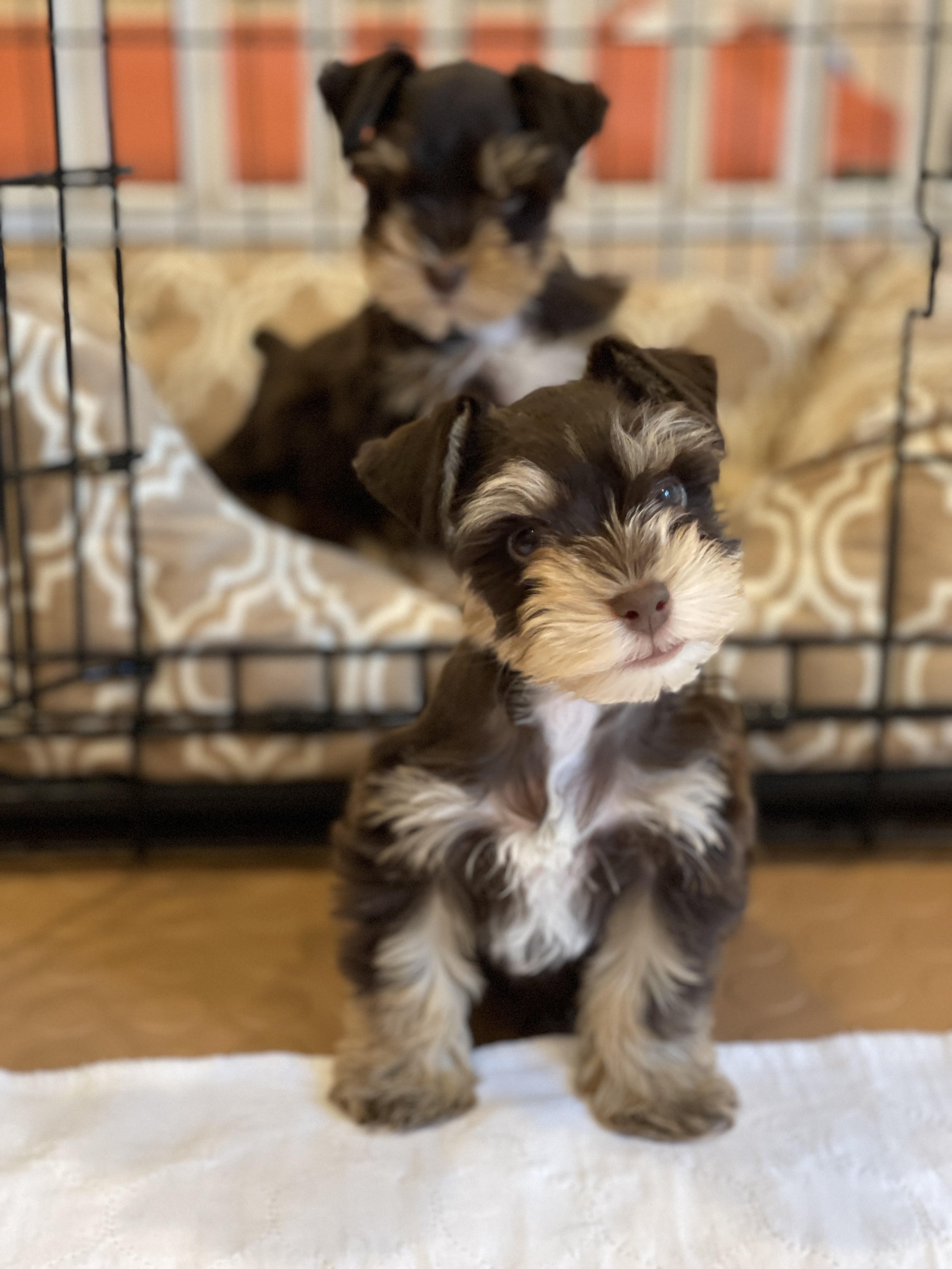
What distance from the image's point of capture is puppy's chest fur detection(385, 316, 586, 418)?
2.49 metres

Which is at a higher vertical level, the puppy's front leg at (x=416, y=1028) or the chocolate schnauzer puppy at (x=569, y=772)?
the chocolate schnauzer puppy at (x=569, y=772)

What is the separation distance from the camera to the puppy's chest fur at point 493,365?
2.49 meters

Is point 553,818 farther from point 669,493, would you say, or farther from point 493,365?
point 493,365

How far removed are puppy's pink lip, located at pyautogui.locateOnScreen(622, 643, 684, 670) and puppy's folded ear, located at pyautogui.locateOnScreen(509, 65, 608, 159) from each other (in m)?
1.34

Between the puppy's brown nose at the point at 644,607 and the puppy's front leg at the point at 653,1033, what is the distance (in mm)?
461

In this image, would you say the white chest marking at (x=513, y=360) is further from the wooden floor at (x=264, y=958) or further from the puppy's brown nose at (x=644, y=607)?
the puppy's brown nose at (x=644, y=607)

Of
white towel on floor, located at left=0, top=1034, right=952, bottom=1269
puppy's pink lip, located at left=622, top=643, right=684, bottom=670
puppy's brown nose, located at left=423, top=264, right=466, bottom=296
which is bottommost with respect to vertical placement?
white towel on floor, located at left=0, top=1034, right=952, bottom=1269

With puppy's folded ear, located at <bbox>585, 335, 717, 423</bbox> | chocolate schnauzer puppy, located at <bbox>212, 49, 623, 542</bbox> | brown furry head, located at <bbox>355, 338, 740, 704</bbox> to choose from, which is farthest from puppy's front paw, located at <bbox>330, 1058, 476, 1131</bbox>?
chocolate schnauzer puppy, located at <bbox>212, 49, 623, 542</bbox>

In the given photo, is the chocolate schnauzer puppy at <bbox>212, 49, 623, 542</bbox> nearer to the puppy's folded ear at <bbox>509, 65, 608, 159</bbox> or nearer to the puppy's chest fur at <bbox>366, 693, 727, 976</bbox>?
the puppy's folded ear at <bbox>509, 65, 608, 159</bbox>

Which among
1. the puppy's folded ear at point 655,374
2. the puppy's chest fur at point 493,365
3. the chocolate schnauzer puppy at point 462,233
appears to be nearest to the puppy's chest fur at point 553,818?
the puppy's folded ear at point 655,374

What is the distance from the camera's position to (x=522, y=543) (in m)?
1.40

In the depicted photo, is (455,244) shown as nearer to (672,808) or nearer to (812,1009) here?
(672,808)

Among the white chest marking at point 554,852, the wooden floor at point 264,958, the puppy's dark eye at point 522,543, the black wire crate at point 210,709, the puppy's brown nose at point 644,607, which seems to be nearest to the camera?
the puppy's brown nose at point 644,607

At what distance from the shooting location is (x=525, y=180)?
2.32m
